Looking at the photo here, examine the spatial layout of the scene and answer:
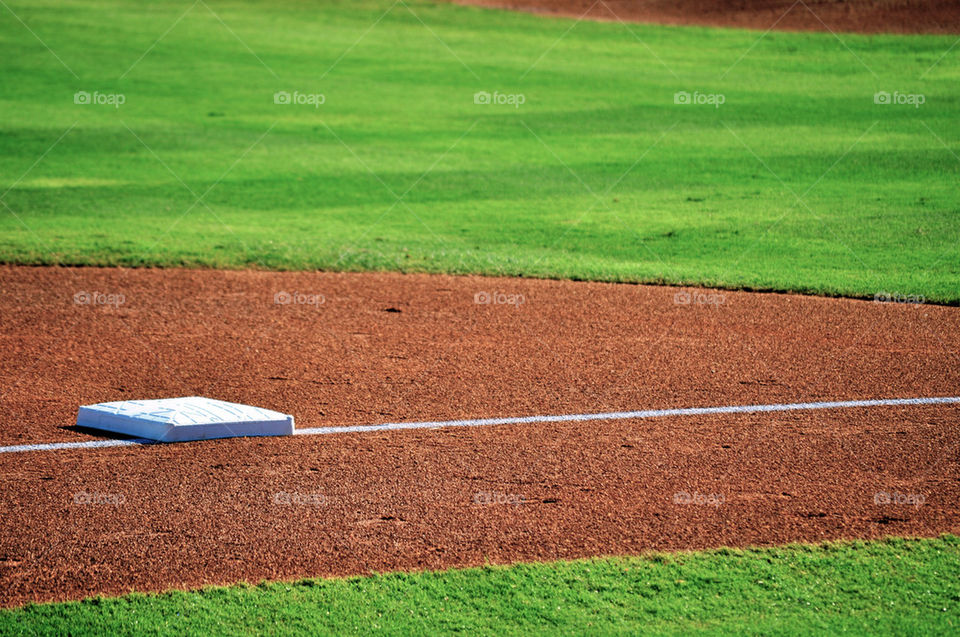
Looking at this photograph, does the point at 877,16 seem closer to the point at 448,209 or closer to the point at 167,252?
the point at 448,209

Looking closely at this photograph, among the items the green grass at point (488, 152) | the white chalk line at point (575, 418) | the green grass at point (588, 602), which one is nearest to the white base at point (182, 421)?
the white chalk line at point (575, 418)

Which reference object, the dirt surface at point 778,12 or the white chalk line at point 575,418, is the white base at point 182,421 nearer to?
the white chalk line at point 575,418

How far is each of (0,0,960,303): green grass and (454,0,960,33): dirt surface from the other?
49.0 inches

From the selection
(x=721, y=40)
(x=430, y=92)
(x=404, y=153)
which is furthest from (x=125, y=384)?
(x=721, y=40)

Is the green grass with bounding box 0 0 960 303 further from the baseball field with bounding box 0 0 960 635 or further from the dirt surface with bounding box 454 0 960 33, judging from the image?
the dirt surface with bounding box 454 0 960 33

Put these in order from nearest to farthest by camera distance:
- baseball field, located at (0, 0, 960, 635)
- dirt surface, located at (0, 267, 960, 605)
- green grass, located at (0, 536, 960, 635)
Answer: green grass, located at (0, 536, 960, 635) < baseball field, located at (0, 0, 960, 635) < dirt surface, located at (0, 267, 960, 605)

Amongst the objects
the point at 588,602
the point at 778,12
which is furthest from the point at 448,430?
the point at 778,12

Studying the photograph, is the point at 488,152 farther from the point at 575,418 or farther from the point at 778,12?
the point at 778,12

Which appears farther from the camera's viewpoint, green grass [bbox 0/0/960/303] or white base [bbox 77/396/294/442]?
green grass [bbox 0/0/960/303]

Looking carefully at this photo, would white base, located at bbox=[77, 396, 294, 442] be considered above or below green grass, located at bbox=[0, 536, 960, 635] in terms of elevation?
above

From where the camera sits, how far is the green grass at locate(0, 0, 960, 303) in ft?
38.0

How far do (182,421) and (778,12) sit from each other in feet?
89.7

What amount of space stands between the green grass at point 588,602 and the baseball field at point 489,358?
17mm

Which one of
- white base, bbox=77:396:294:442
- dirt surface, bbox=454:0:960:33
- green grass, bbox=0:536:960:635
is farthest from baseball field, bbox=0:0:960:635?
dirt surface, bbox=454:0:960:33
